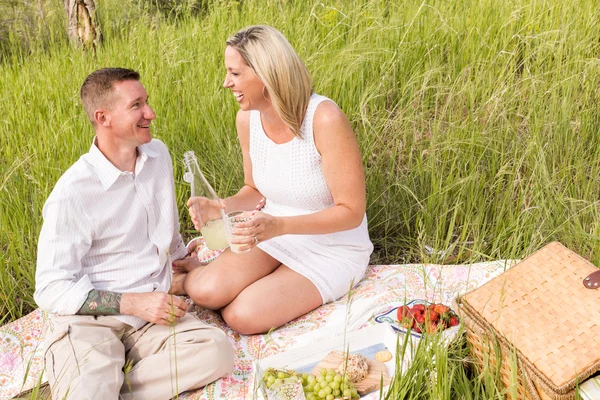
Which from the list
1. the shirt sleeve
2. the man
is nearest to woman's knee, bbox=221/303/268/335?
the man

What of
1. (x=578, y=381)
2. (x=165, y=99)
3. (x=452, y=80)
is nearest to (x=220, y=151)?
(x=165, y=99)

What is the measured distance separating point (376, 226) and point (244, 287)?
0.85 metres

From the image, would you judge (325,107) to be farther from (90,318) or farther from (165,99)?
(165,99)

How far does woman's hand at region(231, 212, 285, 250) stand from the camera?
2.51m

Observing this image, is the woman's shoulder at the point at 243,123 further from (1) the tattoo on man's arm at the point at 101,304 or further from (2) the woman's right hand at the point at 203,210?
(1) the tattoo on man's arm at the point at 101,304

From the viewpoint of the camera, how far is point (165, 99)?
399 centimetres

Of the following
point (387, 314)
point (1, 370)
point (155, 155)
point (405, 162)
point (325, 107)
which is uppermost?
point (325, 107)

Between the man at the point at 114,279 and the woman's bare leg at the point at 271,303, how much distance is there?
0.26 metres

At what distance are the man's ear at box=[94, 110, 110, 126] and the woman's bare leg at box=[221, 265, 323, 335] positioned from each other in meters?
0.90

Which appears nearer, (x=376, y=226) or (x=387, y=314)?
(x=387, y=314)

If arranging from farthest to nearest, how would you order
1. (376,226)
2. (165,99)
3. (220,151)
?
1. (165,99)
2. (220,151)
3. (376,226)

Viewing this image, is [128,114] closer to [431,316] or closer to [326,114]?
[326,114]

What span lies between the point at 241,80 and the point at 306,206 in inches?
24.9

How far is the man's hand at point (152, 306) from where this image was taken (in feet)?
8.01
